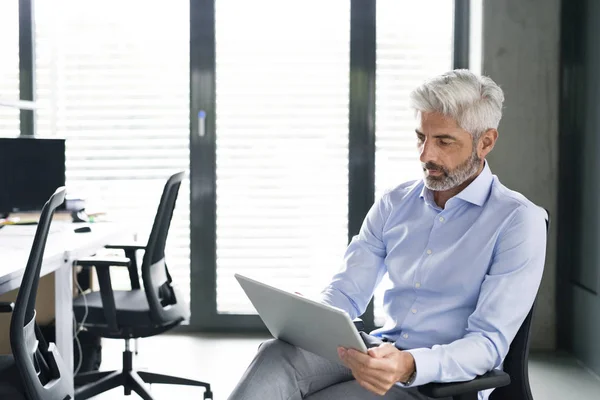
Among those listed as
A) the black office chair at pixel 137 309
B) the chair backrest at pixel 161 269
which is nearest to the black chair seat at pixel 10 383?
the black office chair at pixel 137 309

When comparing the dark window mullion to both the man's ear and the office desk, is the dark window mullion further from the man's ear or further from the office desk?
the man's ear

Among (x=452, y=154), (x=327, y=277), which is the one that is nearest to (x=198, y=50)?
(x=327, y=277)

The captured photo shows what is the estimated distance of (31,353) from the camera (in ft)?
6.38

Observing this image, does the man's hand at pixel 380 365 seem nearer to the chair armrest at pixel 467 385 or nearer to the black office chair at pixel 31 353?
the chair armrest at pixel 467 385

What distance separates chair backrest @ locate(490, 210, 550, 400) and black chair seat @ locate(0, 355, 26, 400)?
1.22 m

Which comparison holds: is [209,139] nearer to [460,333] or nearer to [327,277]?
[327,277]

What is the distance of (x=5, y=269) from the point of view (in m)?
2.20

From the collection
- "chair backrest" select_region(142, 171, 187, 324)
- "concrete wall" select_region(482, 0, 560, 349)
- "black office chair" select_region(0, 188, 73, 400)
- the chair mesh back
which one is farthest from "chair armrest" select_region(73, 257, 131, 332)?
"concrete wall" select_region(482, 0, 560, 349)

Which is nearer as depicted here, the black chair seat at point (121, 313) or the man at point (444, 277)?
the man at point (444, 277)

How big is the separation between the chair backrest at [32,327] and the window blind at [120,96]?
218cm

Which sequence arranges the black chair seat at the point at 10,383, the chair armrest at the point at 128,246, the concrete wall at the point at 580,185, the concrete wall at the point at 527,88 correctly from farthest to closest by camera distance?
1. the concrete wall at the point at 527,88
2. the concrete wall at the point at 580,185
3. the chair armrest at the point at 128,246
4. the black chair seat at the point at 10,383

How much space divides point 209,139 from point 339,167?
769 millimetres

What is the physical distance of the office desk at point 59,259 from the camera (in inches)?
89.2

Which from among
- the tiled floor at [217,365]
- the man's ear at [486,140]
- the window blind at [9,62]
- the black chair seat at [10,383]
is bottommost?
the tiled floor at [217,365]
